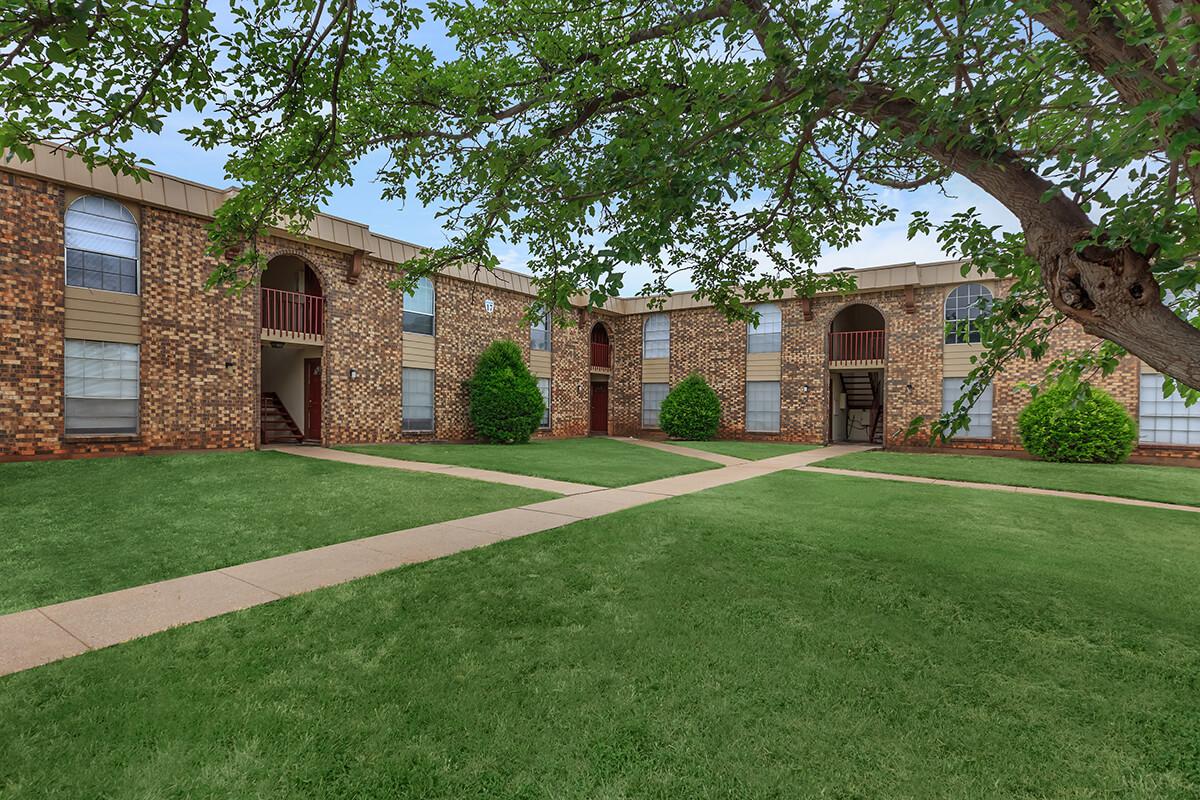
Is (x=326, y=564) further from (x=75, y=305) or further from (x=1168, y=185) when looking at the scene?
(x=75, y=305)

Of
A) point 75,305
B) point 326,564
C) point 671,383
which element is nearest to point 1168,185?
point 326,564

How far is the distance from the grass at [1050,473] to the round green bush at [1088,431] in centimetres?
55

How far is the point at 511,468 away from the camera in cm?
1205

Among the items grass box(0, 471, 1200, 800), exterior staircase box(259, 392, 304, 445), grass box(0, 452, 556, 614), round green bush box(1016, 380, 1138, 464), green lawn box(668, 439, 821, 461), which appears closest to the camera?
grass box(0, 471, 1200, 800)

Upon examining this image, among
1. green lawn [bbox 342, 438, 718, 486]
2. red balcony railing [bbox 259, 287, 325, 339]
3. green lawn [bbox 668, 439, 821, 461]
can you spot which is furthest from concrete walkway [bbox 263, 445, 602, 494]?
green lawn [bbox 668, 439, 821, 461]

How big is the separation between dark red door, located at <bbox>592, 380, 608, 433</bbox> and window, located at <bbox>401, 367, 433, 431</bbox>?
924 centimetres

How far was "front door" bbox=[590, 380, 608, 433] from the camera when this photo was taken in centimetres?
2577

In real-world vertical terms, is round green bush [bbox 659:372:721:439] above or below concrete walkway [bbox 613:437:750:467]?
above

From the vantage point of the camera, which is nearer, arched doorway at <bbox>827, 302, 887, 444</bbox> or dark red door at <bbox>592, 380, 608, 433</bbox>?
arched doorway at <bbox>827, 302, 887, 444</bbox>

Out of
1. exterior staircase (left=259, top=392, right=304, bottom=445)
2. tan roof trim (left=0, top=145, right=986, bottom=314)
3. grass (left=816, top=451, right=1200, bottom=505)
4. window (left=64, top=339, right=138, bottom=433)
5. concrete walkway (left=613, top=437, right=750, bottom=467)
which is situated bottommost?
concrete walkway (left=613, top=437, right=750, bottom=467)

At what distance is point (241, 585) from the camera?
4.52m

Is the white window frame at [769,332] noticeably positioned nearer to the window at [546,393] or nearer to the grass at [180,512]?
the window at [546,393]

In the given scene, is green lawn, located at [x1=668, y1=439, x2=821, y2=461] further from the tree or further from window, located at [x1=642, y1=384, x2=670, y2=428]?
the tree

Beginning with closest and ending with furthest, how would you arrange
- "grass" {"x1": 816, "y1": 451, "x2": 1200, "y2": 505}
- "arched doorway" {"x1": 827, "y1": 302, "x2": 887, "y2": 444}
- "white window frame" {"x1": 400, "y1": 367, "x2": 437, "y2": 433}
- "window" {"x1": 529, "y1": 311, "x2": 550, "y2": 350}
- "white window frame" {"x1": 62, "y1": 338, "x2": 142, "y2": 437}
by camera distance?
"grass" {"x1": 816, "y1": 451, "x2": 1200, "y2": 505}, "white window frame" {"x1": 62, "y1": 338, "x2": 142, "y2": 437}, "white window frame" {"x1": 400, "y1": 367, "x2": 437, "y2": 433}, "window" {"x1": 529, "y1": 311, "x2": 550, "y2": 350}, "arched doorway" {"x1": 827, "y1": 302, "x2": 887, "y2": 444}
